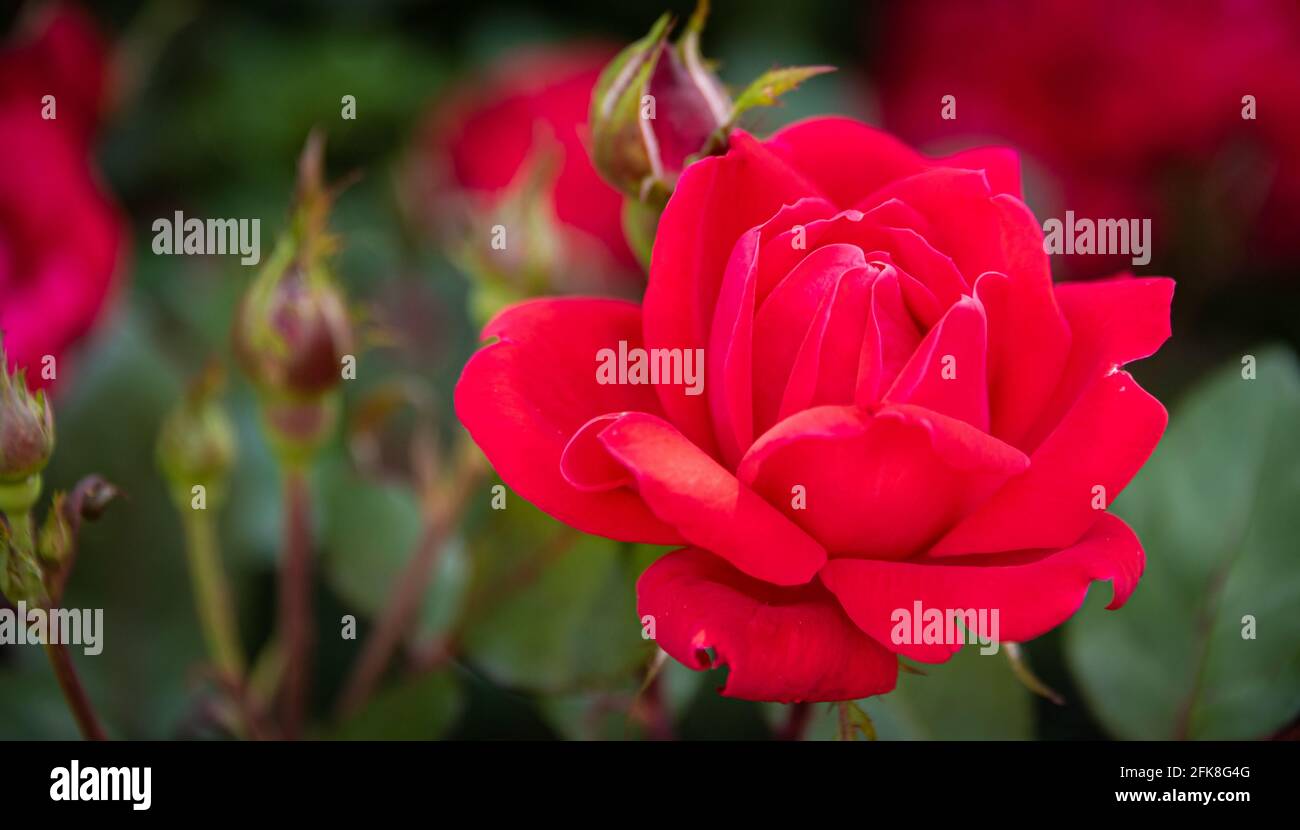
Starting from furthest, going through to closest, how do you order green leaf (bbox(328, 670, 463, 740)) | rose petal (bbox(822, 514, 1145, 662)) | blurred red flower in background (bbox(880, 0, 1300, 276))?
blurred red flower in background (bbox(880, 0, 1300, 276)) < green leaf (bbox(328, 670, 463, 740)) < rose petal (bbox(822, 514, 1145, 662))

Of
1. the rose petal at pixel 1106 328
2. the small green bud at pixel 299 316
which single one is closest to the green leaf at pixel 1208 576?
the rose petal at pixel 1106 328

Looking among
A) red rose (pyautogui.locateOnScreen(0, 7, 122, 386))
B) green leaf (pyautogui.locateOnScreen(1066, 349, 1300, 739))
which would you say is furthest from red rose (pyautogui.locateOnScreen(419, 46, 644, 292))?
green leaf (pyautogui.locateOnScreen(1066, 349, 1300, 739))

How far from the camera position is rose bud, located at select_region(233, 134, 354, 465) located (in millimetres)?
306

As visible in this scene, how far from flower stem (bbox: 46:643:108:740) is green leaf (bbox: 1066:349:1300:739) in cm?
28

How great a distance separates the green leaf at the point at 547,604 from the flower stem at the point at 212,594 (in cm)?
8

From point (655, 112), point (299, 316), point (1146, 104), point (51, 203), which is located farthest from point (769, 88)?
point (1146, 104)

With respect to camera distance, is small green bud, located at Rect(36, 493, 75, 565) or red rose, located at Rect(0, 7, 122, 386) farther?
red rose, located at Rect(0, 7, 122, 386)

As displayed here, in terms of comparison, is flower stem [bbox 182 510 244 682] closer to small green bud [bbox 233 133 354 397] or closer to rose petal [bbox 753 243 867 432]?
small green bud [bbox 233 133 354 397]

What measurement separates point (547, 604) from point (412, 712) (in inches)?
2.2

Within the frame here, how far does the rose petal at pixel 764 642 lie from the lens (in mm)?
223

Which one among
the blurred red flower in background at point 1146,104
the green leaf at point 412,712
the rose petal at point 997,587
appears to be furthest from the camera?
the blurred red flower in background at point 1146,104

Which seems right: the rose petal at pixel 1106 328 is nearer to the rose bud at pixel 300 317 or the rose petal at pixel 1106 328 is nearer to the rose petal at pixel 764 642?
the rose petal at pixel 764 642

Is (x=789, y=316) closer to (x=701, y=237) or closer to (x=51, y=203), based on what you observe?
(x=701, y=237)

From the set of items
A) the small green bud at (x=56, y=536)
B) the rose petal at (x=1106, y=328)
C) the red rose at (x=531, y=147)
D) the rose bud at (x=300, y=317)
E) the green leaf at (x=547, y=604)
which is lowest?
the green leaf at (x=547, y=604)
